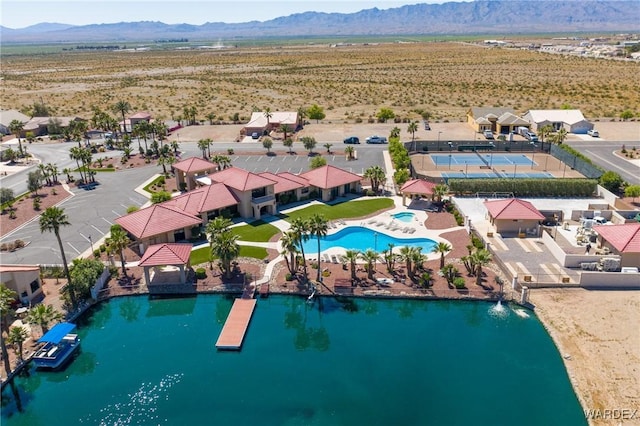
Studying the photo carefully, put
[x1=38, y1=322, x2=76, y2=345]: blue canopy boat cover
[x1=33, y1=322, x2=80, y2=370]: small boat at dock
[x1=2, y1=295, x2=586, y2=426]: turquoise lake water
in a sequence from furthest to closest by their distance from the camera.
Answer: [x1=38, y1=322, x2=76, y2=345]: blue canopy boat cover, [x1=33, y1=322, x2=80, y2=370]: small boat at dock, [x1=2, y1=295, x2=586, y2=426]: turquoise lake water

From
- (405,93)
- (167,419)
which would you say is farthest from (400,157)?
(405,93)

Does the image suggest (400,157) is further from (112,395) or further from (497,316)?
(112,395)

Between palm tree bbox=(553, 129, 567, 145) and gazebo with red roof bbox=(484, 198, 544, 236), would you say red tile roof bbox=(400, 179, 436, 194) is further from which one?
palm tree bbox=(553, 129, 567, 145)

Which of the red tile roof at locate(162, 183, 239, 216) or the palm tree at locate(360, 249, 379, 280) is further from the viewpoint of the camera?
the red tile roof at locate(162, 183, 239, 216)

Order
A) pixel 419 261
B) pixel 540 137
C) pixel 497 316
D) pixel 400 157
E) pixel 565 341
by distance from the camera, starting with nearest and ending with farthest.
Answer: pixel 565 341, pixel 497 316, pixel 419 261, pixel 400 157, pixel 540 137

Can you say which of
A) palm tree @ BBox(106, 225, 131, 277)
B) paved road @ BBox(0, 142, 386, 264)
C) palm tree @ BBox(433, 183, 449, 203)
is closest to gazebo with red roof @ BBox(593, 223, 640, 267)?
palm tree @ BBox(433, 183, 449, 203)

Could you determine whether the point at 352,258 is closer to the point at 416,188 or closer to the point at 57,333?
the point at 416,188

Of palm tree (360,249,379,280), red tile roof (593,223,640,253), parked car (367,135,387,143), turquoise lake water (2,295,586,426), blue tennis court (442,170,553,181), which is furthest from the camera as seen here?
parked car (367,135,387,143)
